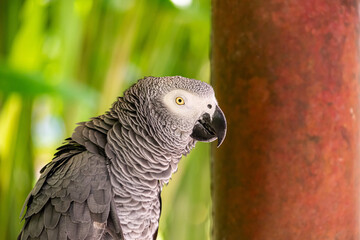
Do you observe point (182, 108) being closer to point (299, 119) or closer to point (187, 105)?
point (187, 105)

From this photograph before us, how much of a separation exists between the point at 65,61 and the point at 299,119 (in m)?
0.97

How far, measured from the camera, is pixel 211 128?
70 centimetres

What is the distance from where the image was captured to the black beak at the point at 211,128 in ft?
2.22

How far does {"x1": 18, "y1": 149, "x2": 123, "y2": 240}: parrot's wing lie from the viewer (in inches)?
26.8

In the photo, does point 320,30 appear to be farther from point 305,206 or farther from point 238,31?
point 305,206

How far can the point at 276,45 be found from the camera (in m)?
0.66

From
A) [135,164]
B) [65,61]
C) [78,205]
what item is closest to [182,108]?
[135,164]

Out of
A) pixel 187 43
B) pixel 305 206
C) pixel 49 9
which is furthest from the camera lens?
pixel 187 43

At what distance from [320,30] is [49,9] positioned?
1.27m

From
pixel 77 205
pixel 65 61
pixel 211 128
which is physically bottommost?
pixel 77 205

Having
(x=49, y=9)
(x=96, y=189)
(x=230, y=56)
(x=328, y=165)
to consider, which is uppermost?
(x=49, y=9)

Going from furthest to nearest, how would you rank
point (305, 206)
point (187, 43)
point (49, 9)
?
point (187, 43)
point (49, 9)
point (305, 206)

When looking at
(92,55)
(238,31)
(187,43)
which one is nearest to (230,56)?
(238,31)

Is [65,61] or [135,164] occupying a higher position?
[65,61]
